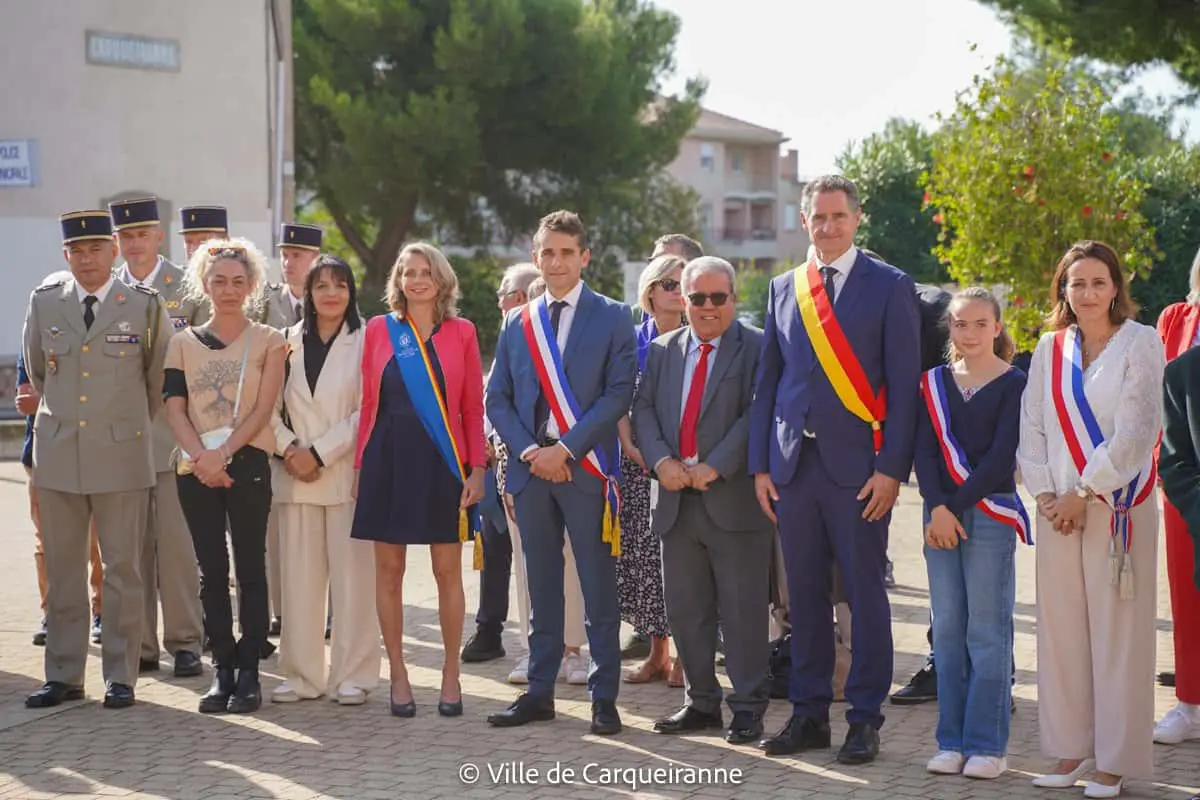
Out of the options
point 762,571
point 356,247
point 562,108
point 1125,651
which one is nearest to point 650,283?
point 762,571

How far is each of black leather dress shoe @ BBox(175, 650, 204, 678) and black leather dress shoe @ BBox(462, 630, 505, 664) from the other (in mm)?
1330

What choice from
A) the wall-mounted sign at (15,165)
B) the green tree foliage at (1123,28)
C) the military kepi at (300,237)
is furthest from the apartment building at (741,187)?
the military kepi at (300,237)

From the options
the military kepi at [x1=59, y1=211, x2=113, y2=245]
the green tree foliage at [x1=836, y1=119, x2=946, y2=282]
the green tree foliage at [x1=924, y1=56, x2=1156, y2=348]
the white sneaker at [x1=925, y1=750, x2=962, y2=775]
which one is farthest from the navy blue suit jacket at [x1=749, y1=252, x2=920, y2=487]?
the green tree foliage at [x1=836, y1=119, x2=946, y2=282]

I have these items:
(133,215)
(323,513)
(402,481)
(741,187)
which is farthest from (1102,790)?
(741,187)

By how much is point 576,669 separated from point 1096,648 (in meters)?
2.77

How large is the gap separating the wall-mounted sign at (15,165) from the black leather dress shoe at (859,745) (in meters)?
19.9

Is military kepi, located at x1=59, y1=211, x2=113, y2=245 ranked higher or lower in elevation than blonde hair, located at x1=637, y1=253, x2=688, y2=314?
higher

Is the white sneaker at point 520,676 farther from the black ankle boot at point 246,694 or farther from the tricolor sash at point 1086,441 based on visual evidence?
the tricolor sash at point 1086,441

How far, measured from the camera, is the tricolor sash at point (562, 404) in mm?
7121

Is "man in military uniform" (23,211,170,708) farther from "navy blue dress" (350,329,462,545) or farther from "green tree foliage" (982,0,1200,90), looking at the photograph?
"green tree foliage" (982,0,1200,90)

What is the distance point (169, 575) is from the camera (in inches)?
338

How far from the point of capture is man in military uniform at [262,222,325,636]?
9.41 m

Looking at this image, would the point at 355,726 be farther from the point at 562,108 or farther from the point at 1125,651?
the point at 562,108

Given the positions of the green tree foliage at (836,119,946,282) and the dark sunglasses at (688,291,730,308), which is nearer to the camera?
the dark sunglasses at (688,291,730,308)
